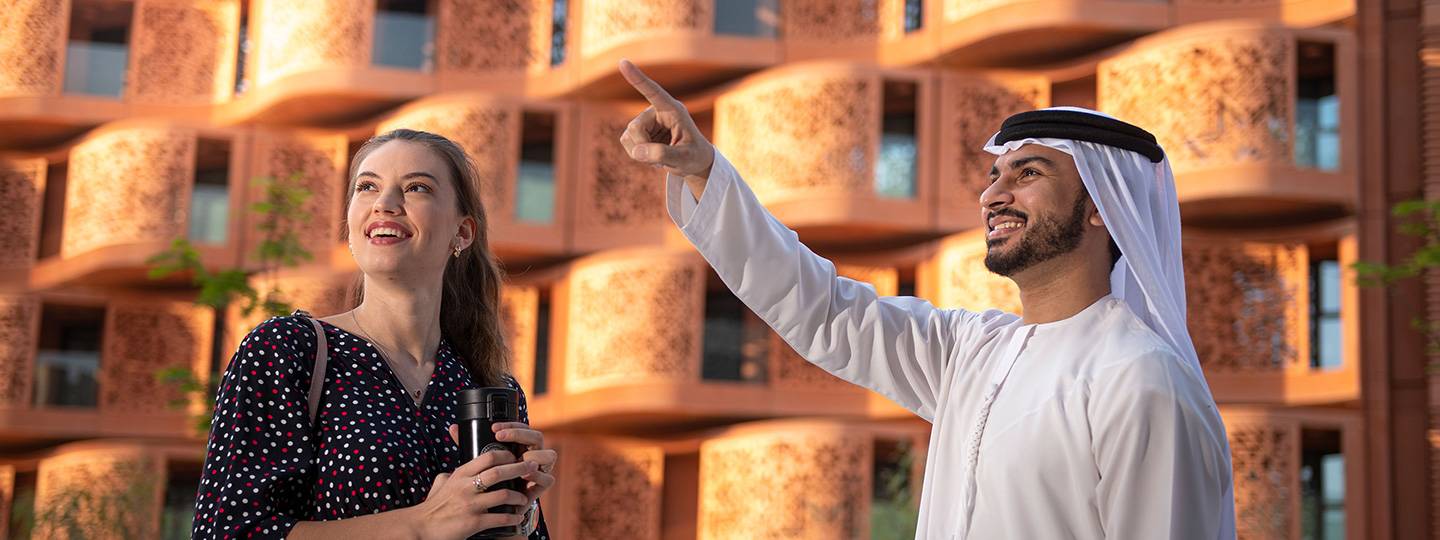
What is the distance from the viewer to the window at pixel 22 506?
66.9ft

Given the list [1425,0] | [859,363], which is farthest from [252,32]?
[859,363]

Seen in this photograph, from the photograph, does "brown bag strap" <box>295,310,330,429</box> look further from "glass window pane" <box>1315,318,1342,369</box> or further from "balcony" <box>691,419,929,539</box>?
"glass window pane" <box>1315,318,1342,369</box>

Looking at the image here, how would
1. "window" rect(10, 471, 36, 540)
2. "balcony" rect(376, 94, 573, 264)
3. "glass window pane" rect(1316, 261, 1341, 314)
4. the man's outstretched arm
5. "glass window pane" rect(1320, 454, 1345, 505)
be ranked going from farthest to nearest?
"balcony" rect(376, 94, 573, 264), "window" rect(10, 471, 36, 540), "glass window pane" rect(1316, 261, 1341, 314), "glass window pane" rect(1320, 454, 1345, 505), the man's outstretched arm

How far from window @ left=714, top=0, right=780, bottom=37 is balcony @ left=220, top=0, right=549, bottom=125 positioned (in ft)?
8.37

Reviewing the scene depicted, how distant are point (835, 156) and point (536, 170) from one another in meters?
4.15

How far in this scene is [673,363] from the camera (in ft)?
66.5

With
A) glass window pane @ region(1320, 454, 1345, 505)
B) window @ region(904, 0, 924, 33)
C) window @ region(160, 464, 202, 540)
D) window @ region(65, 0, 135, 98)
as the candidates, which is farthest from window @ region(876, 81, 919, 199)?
window @ region(65, 0, 135, 98)

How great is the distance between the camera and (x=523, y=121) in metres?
22.2

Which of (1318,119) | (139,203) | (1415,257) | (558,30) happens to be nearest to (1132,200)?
(1415,257)

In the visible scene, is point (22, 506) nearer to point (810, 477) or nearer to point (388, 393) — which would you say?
point (810, 477)

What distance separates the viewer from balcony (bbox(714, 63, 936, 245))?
2016 cm

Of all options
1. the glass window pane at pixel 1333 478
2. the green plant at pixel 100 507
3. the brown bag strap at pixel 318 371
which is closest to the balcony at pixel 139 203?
the green plant at pixel 100 507

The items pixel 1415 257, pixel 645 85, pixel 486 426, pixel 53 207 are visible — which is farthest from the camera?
pixel 53 207

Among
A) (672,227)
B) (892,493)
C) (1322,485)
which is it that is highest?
(672,227)
